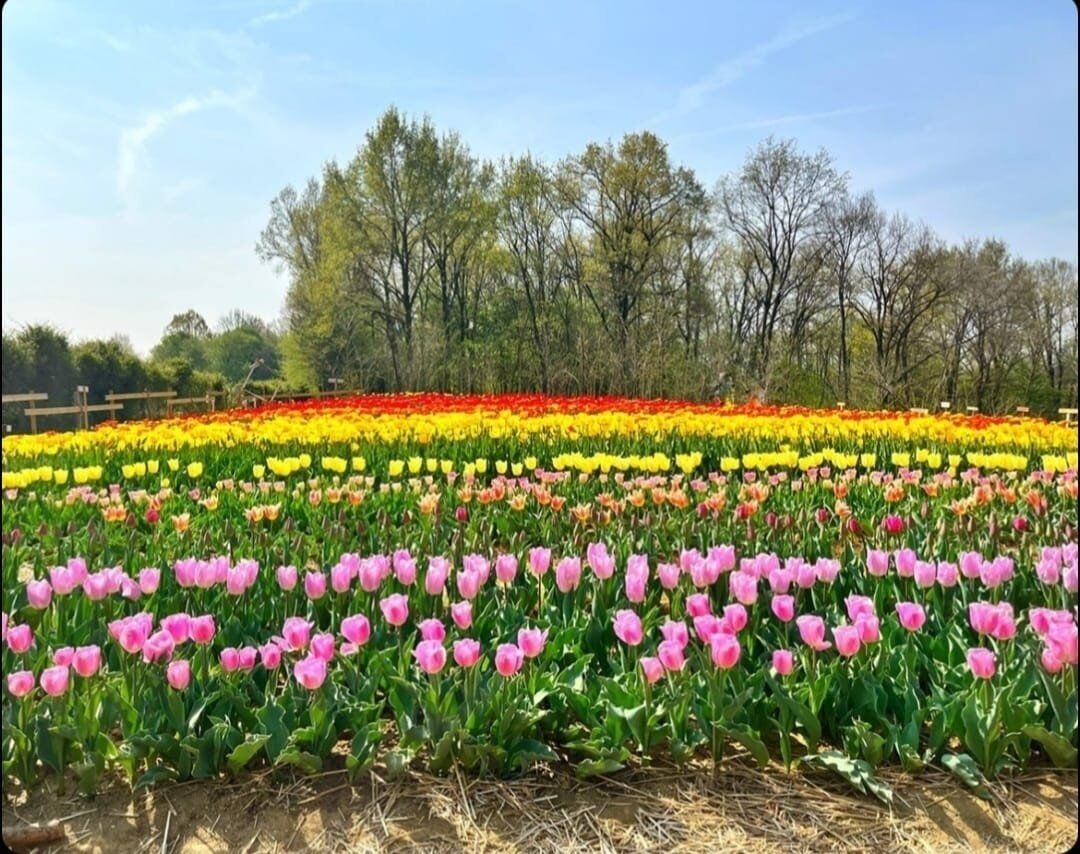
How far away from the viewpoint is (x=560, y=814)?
4.41ft

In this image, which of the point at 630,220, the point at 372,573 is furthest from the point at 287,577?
the point at 630,220

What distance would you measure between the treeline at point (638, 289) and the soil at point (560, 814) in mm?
883

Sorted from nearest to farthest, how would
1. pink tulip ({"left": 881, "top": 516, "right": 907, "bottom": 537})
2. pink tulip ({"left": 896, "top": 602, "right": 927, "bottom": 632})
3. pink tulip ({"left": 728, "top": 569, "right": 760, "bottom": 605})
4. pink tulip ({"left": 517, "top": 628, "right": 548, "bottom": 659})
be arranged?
pink tulip ({"left": 517, "top": 628, "right": 548, "bottom": 659}) < pink tulip ({"left": 896, "top": 602, "right": 927, "bottom": 632}) < pink tulip ({"left": 728, "top": 569, "right": 760, "bottom": 605}) < pink tulip ({"left": 881, "top": 516, "right": 907, "bottom": 537})

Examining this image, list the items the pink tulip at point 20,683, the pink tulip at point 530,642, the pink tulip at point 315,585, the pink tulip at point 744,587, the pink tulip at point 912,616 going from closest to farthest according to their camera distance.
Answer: the pink tulip at point 20,683 → the pink tulip at point 530,642 → the pink tulip at point 912,616 → the pink tulip at point 744,587 → the pink tulip at point 315,585

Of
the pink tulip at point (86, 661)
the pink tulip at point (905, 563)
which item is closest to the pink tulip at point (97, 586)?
the pink tulip at point (86, 661)

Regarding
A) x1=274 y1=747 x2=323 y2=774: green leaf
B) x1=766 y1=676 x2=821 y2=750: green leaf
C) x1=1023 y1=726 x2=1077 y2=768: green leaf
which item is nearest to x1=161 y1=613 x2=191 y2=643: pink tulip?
x1=274 y1=747 x2=323 y2=774: green leaf

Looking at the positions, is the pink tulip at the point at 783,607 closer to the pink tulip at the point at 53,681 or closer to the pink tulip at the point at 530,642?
the pink tulip at the point at 530,642

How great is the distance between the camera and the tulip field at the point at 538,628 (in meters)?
1.39

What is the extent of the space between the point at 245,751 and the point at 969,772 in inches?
49.0

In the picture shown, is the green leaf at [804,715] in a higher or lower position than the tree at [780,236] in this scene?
lower

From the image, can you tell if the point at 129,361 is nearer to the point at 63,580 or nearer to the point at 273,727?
the point at 63,580

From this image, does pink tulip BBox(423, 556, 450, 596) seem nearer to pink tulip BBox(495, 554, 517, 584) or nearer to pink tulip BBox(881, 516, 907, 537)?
pink tulip BBox(495, 554, 517, 584)

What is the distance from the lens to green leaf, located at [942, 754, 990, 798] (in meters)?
1.32

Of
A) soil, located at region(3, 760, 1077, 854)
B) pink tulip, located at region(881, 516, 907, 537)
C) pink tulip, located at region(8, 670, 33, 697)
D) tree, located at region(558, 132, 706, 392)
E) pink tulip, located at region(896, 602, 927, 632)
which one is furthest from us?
tree, located at region(558, 132, 706, 392)
